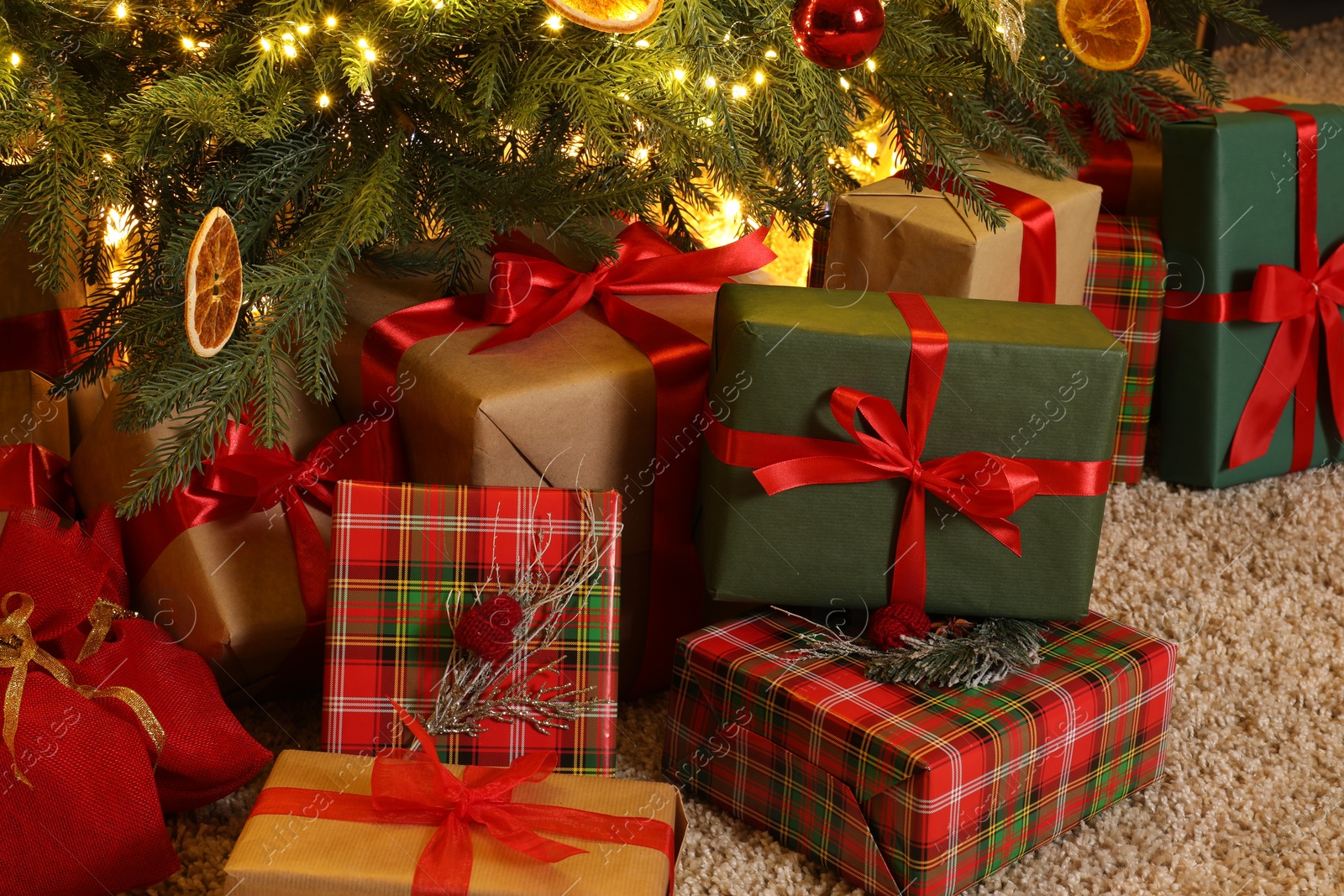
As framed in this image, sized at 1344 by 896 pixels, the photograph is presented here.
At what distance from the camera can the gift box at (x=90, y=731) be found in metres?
1.01

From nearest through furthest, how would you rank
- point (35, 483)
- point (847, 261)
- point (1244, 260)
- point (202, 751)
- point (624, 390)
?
point (202, 751) < point (624, 390) < point (35, 483) < point (847, 261) < point (1244, 260)

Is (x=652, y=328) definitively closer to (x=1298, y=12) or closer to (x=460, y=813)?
(x=460, y=813)

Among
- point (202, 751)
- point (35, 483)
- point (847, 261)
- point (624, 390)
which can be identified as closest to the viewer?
point (202, 751)

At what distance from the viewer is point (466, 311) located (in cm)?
130

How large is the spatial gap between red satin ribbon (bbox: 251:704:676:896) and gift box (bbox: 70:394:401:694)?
11.3 inches

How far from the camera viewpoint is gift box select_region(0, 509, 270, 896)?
3.33 feet

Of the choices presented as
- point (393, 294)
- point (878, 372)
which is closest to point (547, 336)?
point (393, 294)

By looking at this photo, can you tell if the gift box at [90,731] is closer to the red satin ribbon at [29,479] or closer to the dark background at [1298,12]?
the red satin ribbon at [29,479]

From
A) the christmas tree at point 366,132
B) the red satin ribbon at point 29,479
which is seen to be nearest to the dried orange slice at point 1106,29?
the christmas tree at point 366,132

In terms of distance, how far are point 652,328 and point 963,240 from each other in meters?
0.35

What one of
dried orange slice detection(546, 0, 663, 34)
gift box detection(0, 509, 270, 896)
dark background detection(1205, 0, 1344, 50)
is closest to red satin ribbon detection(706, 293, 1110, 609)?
dried orange slice detection(546, 0, 663, 34)

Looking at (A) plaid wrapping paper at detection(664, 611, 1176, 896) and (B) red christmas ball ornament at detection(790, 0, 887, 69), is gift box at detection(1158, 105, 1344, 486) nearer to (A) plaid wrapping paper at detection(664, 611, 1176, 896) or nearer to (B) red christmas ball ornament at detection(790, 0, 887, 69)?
(A) plaid wrapping paper at detection(664, 611, 1176, 896)

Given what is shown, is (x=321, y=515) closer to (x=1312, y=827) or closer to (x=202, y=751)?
(x=202, y=751)

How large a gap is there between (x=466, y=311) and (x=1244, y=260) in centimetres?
100
